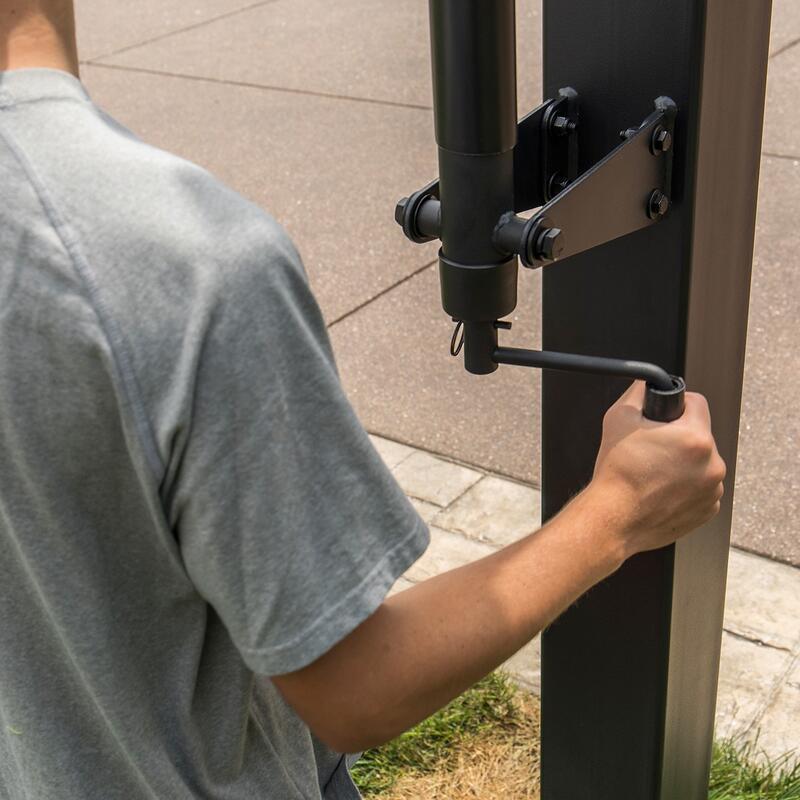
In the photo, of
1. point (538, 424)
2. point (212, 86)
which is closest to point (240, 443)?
point (538, 424)

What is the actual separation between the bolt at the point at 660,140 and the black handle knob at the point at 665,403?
276mm

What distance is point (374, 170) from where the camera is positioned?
5461mm

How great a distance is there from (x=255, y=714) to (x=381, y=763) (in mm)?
1397

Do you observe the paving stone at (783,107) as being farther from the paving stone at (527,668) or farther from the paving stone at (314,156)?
the paving stone at (527,668)

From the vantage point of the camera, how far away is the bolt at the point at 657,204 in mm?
1384

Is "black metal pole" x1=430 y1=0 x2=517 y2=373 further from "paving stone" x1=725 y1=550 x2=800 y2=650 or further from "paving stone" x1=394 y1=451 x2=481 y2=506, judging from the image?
"paving stone" x1=394 y1=451 x2=481 y2=506

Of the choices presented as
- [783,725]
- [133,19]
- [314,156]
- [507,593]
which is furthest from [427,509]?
[133,19]

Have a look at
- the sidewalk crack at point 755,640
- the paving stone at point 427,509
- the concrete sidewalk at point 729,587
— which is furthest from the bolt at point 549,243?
the paving stone at point 427,509

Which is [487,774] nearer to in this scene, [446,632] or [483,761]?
[483,761]

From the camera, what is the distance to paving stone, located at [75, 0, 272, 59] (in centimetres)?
762

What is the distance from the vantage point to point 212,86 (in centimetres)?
667

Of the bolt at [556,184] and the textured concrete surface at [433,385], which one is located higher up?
the bolt at [556,184]

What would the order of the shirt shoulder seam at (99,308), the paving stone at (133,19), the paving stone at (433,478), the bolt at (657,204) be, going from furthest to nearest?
the paving stone at (133,19), the paving stone at (433,478), the bolt at (657,204), the shirt shoulder seam at (99,308)

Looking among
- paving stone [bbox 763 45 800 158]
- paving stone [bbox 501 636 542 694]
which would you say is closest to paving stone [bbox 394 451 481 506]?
paving stone [bbox 501 636 542 694]
